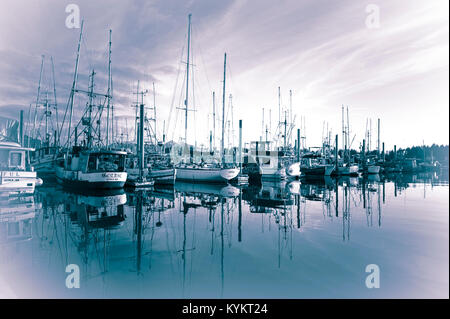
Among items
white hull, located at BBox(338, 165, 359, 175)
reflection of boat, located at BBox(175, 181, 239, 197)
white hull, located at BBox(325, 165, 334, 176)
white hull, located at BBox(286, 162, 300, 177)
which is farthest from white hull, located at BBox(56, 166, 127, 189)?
white hull, located at BBox(338, 165, 359, 175)

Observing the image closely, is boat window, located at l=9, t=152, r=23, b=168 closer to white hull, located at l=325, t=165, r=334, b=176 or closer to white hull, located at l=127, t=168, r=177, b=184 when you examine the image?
white hull, located at l=127, t=168, r=177, b=184

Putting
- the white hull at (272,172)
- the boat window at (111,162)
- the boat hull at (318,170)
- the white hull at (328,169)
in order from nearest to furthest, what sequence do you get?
the boat window at (111,162) → the white hull at (272,172) → the boat hull at (318,170) → the white hull at (328,169)

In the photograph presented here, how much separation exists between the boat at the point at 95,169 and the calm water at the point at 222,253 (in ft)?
32.2

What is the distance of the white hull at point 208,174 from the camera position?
34.7m

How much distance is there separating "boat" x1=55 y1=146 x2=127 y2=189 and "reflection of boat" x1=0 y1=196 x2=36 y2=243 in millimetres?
7631

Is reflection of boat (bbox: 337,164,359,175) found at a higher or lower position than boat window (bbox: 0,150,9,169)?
lower

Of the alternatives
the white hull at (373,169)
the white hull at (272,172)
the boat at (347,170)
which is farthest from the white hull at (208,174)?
the white hull at (373,169)

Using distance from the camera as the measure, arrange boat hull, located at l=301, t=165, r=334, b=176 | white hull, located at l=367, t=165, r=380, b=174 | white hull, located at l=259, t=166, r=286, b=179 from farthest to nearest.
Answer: white hull, located at l=367, t=165, r=380, b=174
boat hull, located at l=301, t=165, r=334, b=176
white hull, located at l=259, t=166, r=286, b=179

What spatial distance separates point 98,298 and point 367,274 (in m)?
6.73

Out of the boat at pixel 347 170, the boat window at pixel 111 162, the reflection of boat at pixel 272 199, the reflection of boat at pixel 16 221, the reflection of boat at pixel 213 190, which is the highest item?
the boat window at pixel 111 162

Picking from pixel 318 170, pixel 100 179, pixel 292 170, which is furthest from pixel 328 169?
pixel 100 179

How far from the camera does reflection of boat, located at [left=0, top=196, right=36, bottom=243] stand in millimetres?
10133

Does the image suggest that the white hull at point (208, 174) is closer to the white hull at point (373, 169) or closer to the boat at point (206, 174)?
the boat at point (206, 174)
